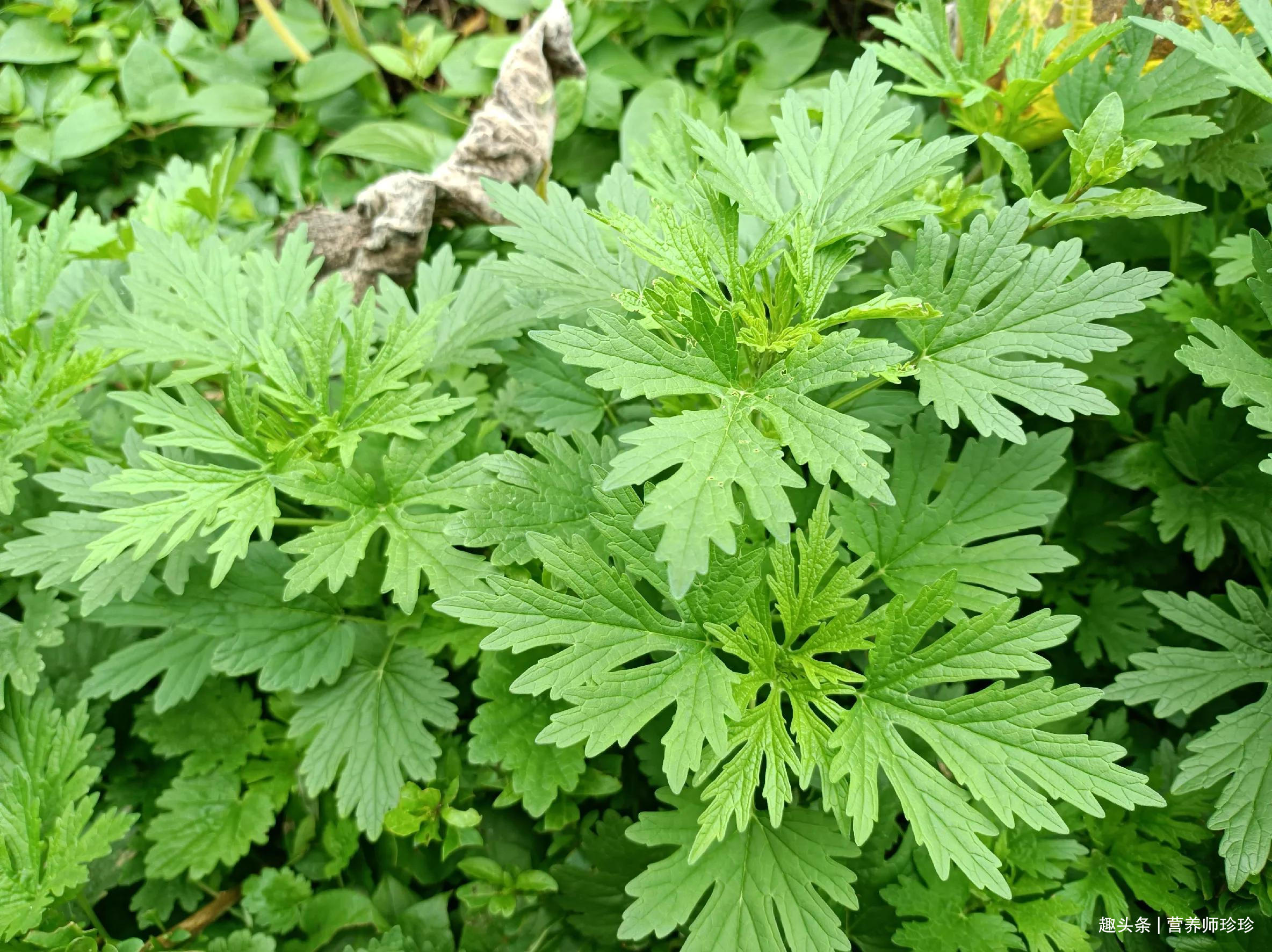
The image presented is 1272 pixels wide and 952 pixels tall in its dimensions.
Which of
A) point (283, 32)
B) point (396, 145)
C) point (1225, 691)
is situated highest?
point (283, 32)

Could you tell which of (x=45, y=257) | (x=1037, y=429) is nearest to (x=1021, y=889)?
(x=1037, y=429)

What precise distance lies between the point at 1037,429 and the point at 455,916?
1706mm

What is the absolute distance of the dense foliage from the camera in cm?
127

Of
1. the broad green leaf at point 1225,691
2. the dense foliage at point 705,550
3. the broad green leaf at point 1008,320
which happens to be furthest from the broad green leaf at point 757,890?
the broad green leaf at point 1008,320

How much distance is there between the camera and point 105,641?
2016 mm

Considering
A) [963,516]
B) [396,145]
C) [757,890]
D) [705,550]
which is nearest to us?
[705,550]

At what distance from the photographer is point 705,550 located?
1.07 meters

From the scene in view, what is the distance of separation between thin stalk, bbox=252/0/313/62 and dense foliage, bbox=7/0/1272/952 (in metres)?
1.06

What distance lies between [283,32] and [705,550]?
2.86 metres

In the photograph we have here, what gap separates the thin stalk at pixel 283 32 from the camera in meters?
2.94

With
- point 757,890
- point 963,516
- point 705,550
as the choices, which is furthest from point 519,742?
point 963,516

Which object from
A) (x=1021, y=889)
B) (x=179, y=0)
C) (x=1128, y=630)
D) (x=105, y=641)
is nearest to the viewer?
(x=1021, y=889)

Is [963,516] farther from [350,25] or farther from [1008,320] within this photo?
[350,25]

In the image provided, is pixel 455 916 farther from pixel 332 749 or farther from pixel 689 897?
pixel 689 897
